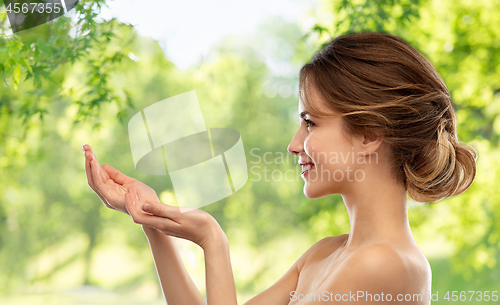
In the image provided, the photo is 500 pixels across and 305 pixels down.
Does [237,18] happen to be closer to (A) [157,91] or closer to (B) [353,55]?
(A) [157,91]

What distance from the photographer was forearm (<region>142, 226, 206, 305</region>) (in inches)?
32.3

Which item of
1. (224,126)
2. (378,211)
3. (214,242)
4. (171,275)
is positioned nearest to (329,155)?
(378,211)

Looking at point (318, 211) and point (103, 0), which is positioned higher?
point (103, 0)

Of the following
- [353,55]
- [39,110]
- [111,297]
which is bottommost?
[353,55]

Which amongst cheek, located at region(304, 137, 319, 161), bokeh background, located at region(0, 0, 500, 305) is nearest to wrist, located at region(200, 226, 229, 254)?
cheek, located at region(304, 137, 319, 161)

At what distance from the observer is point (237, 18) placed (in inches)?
115

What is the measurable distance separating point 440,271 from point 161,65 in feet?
8.33

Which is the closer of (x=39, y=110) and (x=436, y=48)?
(x=39, y=110)

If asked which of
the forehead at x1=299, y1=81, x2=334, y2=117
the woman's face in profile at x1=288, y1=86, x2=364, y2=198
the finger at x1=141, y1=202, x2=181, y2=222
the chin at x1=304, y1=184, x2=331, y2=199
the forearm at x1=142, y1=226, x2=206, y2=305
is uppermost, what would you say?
the forehead at x1=299, y1=81, x2=334, y2=117

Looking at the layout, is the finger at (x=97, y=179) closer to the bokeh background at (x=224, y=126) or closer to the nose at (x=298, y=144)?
the nose at (x=298, y=144)

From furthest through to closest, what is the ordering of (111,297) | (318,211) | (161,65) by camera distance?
(111,297) → (161,65) → (318,211)

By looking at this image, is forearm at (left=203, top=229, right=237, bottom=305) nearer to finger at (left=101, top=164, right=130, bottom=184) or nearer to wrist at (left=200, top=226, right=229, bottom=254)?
wrist at (left=200, top=226, right=229, bottom=254)

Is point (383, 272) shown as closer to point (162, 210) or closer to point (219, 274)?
point (219, 274)

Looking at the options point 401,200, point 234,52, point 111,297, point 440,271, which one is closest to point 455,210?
point 440,271
